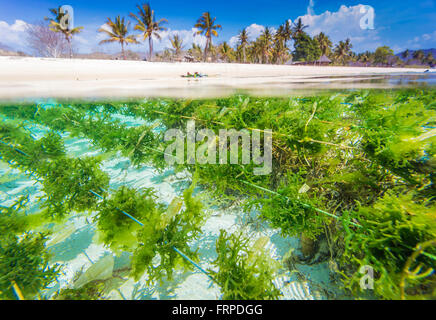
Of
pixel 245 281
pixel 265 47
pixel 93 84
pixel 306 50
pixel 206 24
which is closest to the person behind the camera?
pixel 245 281

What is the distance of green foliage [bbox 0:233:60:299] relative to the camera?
1.01 metres

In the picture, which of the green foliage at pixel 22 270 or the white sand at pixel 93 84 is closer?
the green foliage at pixel 22 270

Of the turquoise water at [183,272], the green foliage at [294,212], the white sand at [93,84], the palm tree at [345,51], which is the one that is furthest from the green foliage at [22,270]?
the palm tree at [345,51]

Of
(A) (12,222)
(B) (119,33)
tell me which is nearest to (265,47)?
(B) (119,33)

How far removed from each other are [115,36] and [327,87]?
109 feet

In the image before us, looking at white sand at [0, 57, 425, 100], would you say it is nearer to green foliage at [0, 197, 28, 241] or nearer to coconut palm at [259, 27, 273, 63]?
green foliage at [0, 197, 28, 241]

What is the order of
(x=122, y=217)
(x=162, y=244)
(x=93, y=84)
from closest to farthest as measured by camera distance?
(x=162, y=244)
(x=122, y=217)
(x=93, y=84)

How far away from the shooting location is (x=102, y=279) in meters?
1.25

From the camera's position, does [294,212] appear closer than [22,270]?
No

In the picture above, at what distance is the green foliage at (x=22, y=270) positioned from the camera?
101 cm

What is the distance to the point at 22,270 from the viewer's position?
1094 mm

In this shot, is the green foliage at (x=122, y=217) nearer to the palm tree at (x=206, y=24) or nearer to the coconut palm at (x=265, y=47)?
the palm tree at (x=206, y=24)

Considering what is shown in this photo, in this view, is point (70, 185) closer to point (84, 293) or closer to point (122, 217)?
point (122, 217)

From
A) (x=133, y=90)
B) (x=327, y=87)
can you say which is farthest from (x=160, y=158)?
(x=327, y=87)
